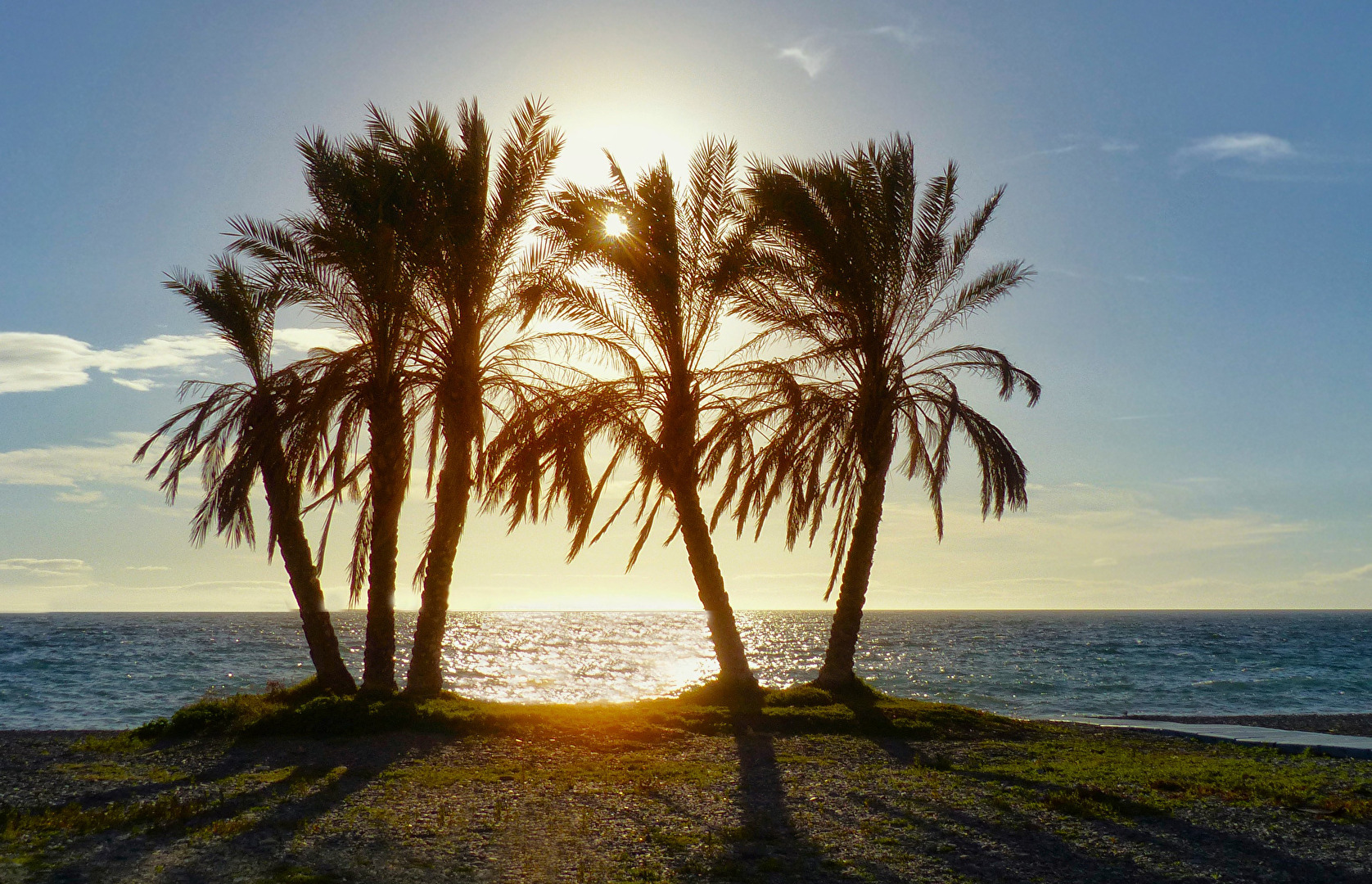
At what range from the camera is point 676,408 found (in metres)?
19.2

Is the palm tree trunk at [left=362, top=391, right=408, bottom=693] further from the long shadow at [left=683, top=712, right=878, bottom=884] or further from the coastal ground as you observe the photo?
the long shadow at [left=683, top=712, right=878, bottom=884]

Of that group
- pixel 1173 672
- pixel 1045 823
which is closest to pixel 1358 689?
pixel 1173 672

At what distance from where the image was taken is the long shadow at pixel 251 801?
25.0ft

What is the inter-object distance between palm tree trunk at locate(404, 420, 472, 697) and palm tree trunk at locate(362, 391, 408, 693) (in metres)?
0.53

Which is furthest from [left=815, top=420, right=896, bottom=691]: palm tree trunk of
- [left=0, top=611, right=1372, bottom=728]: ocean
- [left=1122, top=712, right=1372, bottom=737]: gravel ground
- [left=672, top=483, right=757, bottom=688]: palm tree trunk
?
[left=0, top=611, right=1372, bottom=728]: ocean

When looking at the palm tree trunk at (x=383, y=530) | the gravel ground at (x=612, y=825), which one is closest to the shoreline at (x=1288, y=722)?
the palm tree trunk at (x=383, y=530)

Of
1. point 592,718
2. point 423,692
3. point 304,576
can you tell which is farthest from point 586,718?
point 304,576

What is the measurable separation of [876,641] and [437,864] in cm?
6908

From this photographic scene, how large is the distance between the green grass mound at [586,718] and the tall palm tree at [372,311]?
5.86 ft

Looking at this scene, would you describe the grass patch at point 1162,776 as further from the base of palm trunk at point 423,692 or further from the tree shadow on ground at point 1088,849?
the base of palm trunk at point 423,692

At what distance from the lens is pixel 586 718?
16391 mm

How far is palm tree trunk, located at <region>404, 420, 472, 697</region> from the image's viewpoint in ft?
59.3

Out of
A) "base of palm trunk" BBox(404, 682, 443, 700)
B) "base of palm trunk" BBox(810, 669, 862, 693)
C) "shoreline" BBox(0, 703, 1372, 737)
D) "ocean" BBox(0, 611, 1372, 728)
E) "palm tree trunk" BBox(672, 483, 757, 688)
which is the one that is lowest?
"ocean" BBox(0, 611, 1372, 728)

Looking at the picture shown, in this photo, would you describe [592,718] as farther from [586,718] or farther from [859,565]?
[859,565]
